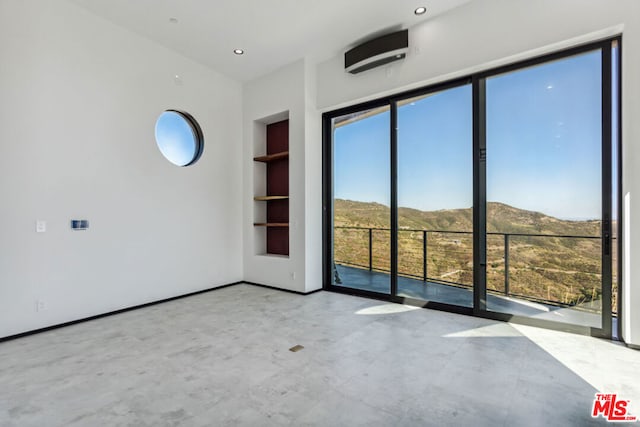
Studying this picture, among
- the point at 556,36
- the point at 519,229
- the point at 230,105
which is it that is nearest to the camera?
the point at 556,36

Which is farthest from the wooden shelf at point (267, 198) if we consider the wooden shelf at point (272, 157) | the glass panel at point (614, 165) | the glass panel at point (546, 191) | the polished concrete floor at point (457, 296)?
the glass panel at point (614, 165)

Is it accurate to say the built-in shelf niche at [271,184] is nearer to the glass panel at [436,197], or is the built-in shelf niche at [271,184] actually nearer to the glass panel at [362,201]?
the glass panel at [362,201]

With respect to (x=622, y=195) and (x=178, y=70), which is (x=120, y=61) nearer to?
(x=178, y=70)

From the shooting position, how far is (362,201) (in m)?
4.59

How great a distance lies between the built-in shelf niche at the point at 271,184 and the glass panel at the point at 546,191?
10.3ft

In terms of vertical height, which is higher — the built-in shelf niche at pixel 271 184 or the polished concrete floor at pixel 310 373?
the built-in shelf niche at pixel 271 184

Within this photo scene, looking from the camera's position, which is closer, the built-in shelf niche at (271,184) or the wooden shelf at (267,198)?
the wooden shelf at (267,198)

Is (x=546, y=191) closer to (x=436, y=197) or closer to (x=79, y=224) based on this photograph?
A: (x=436, y=197)

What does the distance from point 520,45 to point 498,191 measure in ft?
4.91

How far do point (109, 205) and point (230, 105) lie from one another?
8.36 feet

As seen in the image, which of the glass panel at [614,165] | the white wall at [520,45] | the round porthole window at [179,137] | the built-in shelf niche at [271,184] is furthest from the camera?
the built-in shelf niche at [271,184]

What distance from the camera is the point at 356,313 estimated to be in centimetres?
367

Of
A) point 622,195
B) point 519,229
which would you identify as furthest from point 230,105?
point 622,195

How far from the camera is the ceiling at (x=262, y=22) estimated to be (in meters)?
3.35
